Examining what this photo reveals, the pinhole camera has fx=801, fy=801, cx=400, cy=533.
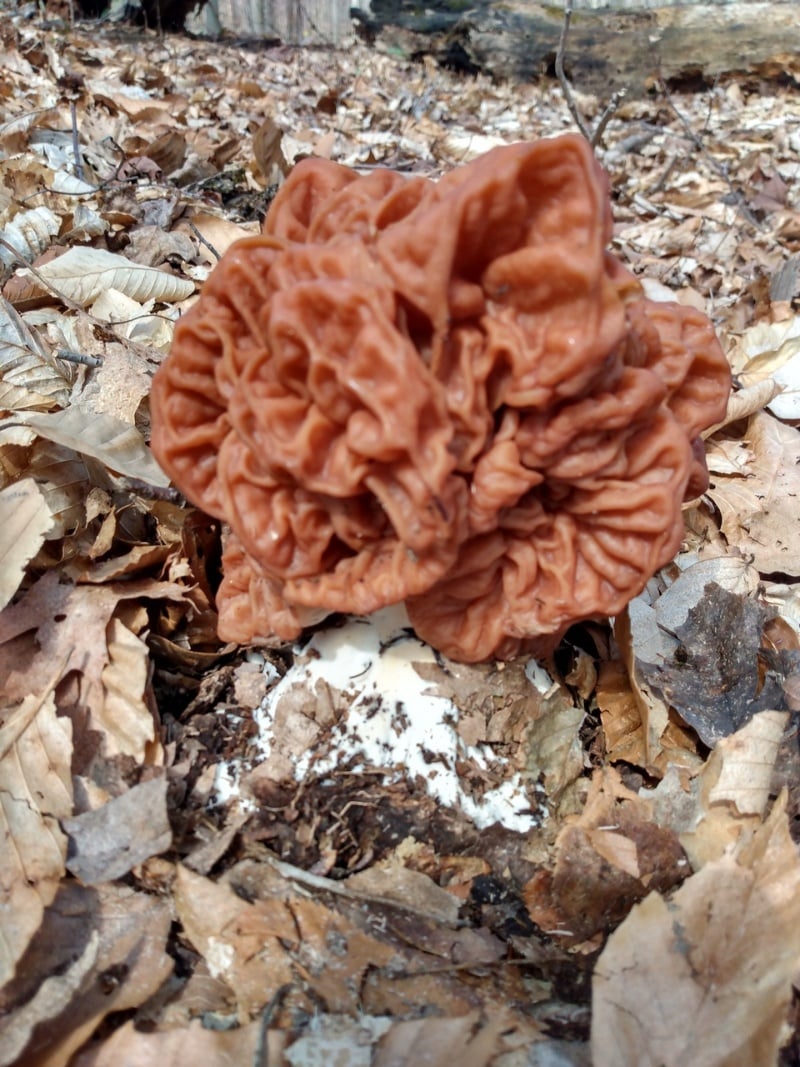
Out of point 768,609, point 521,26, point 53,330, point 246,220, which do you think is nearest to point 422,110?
point 521,26

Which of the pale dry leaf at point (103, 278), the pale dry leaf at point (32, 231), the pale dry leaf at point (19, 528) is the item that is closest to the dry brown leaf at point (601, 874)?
the pale dry leaf at point (19, 528)

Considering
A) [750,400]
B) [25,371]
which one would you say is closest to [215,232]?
[25,371]

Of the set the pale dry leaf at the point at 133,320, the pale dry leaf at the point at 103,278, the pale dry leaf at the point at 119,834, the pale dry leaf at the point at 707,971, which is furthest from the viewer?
the pale dry leaf at the point at 103,278

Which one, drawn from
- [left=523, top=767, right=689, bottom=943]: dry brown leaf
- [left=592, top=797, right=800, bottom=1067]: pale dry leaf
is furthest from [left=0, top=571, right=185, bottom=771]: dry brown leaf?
[left=592, top=797, right=800, bottom=1067]: pale dry leaf

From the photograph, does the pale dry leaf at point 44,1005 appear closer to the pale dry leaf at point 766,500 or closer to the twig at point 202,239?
the pale dry leaf at point 766,500

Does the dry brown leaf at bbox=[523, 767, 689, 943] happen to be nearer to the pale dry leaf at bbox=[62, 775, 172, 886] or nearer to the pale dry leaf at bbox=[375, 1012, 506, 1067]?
the pale dry leaf at bbox=[375, 1012, 506, 1067]

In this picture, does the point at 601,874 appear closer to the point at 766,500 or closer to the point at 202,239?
the point at 766,500

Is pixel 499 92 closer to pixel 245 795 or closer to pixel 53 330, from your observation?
pixel 53 330
